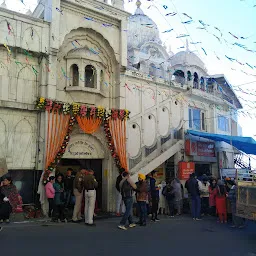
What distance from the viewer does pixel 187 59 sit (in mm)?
21281

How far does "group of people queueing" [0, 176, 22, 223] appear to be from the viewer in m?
9.01

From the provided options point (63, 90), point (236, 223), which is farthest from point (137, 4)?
point (236, 223)

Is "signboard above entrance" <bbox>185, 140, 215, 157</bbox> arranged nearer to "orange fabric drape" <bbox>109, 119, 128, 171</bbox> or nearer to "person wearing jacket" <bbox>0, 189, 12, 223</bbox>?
"orange fabric drape" <bbox>109, 119, 128, 171</bbox>

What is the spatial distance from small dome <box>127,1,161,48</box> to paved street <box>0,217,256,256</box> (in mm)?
19467

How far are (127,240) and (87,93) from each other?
7251mm

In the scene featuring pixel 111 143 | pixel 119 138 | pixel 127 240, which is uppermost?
pixel 119 138

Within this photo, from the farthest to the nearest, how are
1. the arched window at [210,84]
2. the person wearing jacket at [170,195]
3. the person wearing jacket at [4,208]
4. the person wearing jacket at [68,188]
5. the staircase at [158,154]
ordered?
the arched window at [210,84]
the staircase at [158,154]
the person wearing jacket at [170,195]
the person wearing jacket at [68,188]
the person wearing jacket at [4,208]

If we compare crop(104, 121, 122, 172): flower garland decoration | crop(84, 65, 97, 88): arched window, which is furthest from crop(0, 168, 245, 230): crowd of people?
crop(84, 65, 97, 88): arched window

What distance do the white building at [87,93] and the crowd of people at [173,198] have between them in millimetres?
2294

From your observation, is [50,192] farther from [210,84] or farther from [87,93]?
[210,84]

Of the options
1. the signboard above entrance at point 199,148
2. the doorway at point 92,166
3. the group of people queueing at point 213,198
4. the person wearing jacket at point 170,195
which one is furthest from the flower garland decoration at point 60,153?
the signboard above entrance at point 199,148

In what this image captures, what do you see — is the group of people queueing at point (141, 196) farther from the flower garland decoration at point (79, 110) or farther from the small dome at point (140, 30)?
the small dome at point (140, 30)

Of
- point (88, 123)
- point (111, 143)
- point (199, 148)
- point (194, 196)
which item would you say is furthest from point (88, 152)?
point (199, 148)

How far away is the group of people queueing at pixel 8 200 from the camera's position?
901cm
